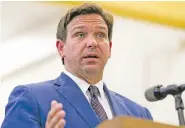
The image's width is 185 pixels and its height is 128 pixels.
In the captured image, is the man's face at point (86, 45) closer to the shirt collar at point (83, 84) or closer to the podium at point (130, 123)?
the shirt collar at point (83, 84)

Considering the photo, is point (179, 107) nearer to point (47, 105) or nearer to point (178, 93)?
point (178, 93)

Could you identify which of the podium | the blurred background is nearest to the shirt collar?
the podium

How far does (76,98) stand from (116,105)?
8.2 inches

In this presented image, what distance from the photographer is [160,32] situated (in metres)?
4.21

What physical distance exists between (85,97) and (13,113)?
13.0 inches

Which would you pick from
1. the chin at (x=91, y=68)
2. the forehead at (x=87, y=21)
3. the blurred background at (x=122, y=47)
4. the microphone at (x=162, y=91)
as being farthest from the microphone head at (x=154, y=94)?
the blurred background at (x=122, y=47)

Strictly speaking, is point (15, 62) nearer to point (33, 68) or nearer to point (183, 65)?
point (33, 68)

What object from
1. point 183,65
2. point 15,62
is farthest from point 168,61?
point 15,62

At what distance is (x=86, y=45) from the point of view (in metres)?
2.06

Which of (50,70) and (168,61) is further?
(168,61)

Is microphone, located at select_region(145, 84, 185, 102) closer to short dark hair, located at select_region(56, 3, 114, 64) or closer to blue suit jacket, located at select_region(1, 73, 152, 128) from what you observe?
blue suit jacket, located at select_region(1, 73, 152, 128)

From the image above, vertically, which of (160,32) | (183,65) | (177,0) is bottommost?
(183,65)

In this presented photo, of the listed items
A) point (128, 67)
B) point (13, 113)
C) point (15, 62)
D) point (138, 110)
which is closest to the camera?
point (13, 113)

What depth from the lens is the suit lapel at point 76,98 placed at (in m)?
1.90
